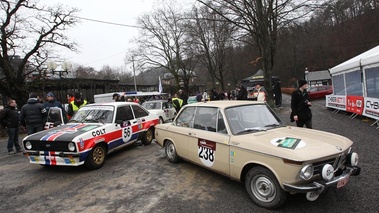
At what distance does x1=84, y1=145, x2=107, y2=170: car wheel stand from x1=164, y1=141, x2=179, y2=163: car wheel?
1631 mm

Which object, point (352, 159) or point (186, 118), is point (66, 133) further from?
point (352, 159)

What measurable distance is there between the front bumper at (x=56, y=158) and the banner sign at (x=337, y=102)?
43.1 feet

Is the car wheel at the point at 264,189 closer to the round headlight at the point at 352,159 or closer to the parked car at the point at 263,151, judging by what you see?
the parked car at the point at 263,151

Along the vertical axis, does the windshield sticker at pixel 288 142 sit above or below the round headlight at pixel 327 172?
above

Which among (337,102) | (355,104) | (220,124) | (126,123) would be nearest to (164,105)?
(126,123)

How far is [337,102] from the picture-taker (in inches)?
563

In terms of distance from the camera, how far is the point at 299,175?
326cm

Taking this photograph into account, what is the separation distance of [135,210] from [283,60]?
67928 millimetres

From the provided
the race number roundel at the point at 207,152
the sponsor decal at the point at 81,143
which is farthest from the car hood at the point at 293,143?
the sponsor decal at the point at 81,143

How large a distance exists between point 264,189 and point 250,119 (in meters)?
1.40

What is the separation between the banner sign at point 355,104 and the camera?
1100 cm

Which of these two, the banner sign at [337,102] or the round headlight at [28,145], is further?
the banner sign at [337,102]

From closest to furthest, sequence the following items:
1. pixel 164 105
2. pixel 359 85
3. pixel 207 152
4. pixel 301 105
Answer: pixel 207 152 < pixel 301 105 < pixel 359 85 < pixel 164 105

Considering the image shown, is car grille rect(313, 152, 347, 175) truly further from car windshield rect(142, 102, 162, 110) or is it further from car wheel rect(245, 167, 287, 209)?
car windshield rect(142, 102, 162, 110)
